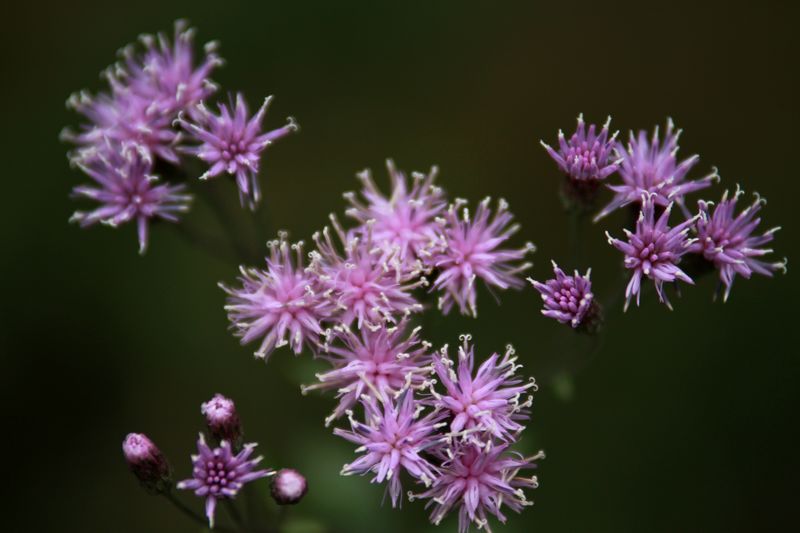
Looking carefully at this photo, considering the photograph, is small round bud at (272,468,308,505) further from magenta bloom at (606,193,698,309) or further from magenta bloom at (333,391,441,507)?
magenta bloom at (606,193,698,309)

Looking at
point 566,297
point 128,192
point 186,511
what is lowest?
point 186,511

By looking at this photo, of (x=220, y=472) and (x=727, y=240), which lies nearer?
(x=220, y=472)

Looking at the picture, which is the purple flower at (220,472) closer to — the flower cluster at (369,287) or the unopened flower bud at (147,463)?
the unopened flower bud at (147,463)

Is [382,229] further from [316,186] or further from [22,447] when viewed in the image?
[22,447]

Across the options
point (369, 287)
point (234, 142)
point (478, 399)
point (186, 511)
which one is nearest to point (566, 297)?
point (478, 399)

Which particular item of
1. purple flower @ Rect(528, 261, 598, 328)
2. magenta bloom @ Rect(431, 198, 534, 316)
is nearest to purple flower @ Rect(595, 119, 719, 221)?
purple flower @ Rect(528, 261, 598, 328)

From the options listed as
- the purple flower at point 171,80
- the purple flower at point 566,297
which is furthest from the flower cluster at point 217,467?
the purple flower at point 171,80

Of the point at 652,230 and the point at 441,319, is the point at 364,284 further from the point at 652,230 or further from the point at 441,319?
the point at 441,319
